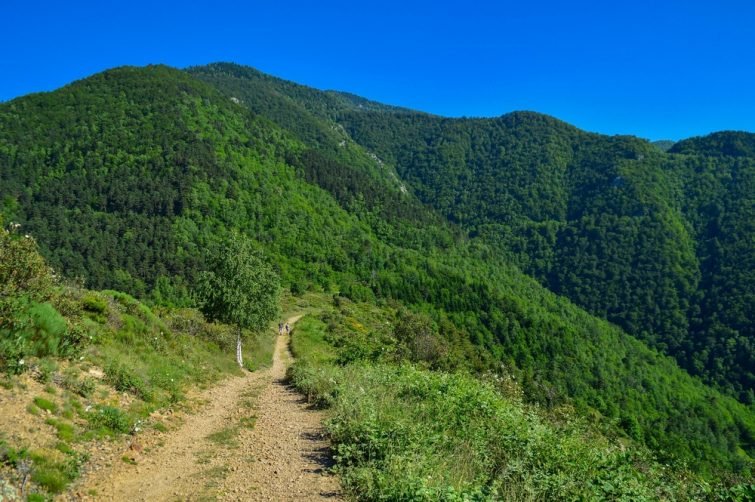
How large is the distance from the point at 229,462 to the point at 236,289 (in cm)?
1948

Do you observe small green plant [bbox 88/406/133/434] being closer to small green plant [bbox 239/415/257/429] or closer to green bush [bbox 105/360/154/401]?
green bush [bbox 105/360/154/401]

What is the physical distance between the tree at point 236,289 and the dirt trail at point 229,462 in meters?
13.4

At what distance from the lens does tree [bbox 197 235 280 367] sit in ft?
92.7

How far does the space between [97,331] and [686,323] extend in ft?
697

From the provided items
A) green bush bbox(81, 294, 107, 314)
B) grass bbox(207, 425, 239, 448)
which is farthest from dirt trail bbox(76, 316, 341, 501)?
green bush bbox(81, 294, 107, 314)

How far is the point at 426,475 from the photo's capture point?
738cm

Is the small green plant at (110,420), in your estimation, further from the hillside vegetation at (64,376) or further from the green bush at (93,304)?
the green bush at (93,304)

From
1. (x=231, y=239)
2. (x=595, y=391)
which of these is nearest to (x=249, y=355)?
(x=231, y=239)

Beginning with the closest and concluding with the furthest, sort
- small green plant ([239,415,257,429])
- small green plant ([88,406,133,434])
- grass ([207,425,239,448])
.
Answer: small green plant ([88,406,133,434]) < grass ([207,425,239,448]) < small green plant ([239,415,257,429])

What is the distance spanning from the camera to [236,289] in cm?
2852

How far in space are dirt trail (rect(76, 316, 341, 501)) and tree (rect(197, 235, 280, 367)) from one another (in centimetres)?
1339

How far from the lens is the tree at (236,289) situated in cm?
2827

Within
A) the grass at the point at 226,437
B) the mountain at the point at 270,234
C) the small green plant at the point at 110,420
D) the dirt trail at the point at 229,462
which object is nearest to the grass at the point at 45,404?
the small green plant at the point at 110,420

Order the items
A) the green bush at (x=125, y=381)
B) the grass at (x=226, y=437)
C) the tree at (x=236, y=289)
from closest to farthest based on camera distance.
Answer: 1. the grass at (x=226, y=437)
2. the green bush at (x=125, y=381)
3. the tree at (x=236, y=289)
